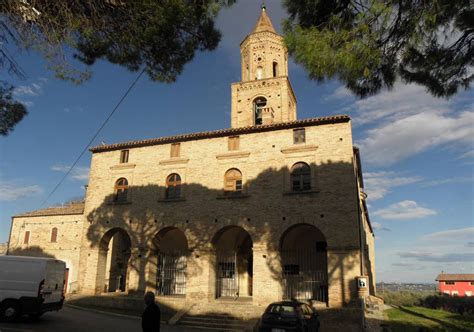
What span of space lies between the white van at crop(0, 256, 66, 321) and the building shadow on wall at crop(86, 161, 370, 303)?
25.8 feet

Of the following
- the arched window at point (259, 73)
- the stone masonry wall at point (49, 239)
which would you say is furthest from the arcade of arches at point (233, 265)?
the arched window at point (259, 73)

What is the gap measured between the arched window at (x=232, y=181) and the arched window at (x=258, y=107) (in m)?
9.77

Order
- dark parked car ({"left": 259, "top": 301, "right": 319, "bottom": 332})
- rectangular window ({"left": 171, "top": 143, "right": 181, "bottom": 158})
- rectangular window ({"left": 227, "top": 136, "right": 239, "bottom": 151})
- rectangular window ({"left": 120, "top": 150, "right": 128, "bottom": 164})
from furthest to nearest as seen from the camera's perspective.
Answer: rectangular window ({"left": 120, "top": 150, "right": 128, "bottom": 164}) < rectangular window ({"left": 171, "top": 143, "right": 181, "bottom": 158}) < rectangular window ({"left": 227, "top": 136, "right": 239, "bottom": 151}) < dark parked car ({"left": 259, "top": 301, "right": 319, "bottom": 332})

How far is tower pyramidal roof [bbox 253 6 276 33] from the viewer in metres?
30.5

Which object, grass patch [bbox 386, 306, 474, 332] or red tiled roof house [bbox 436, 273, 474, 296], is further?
red tiled roof house [bbox 436, 273, 474, 296]

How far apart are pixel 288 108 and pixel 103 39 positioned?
2029 cm

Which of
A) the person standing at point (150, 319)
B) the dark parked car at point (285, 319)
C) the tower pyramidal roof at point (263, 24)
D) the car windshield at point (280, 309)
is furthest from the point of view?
the tower pyramidal roof at point (263, 24)

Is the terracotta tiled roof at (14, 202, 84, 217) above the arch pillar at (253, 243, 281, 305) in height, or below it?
above

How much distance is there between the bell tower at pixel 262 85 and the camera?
28375 millimetres

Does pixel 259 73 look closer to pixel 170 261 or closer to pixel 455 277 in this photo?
pixel 170 261

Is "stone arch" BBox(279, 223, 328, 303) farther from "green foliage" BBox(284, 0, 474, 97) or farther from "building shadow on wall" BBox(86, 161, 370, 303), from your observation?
"green foliage" BBox(284, 0, 474, 97)

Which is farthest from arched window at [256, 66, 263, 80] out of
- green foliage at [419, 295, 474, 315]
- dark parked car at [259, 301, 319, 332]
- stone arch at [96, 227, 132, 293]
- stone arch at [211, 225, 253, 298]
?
green foliage at [419, 295, 474, 315]

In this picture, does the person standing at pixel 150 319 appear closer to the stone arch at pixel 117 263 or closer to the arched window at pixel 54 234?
the stone arch at pixel 117 263

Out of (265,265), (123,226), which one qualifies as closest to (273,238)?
(265,265)
